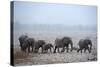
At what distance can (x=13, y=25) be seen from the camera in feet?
8.46

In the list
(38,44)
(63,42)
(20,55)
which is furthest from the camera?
(63,42)

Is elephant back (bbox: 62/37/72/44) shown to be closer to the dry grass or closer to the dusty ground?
the dusty ground

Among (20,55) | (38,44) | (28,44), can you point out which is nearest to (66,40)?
(38,44)

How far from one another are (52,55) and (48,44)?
0.62ft

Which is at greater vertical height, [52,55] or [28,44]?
[28,44]

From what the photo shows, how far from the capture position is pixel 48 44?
277 centimetres

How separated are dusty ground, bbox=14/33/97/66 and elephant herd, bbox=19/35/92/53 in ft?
0.18

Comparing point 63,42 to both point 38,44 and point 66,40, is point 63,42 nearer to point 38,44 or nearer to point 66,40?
point 66,40

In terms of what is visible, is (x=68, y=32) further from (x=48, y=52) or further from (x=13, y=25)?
(x=13, y=25)

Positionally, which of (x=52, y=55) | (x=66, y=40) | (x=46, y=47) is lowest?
(x=52, y=55)
